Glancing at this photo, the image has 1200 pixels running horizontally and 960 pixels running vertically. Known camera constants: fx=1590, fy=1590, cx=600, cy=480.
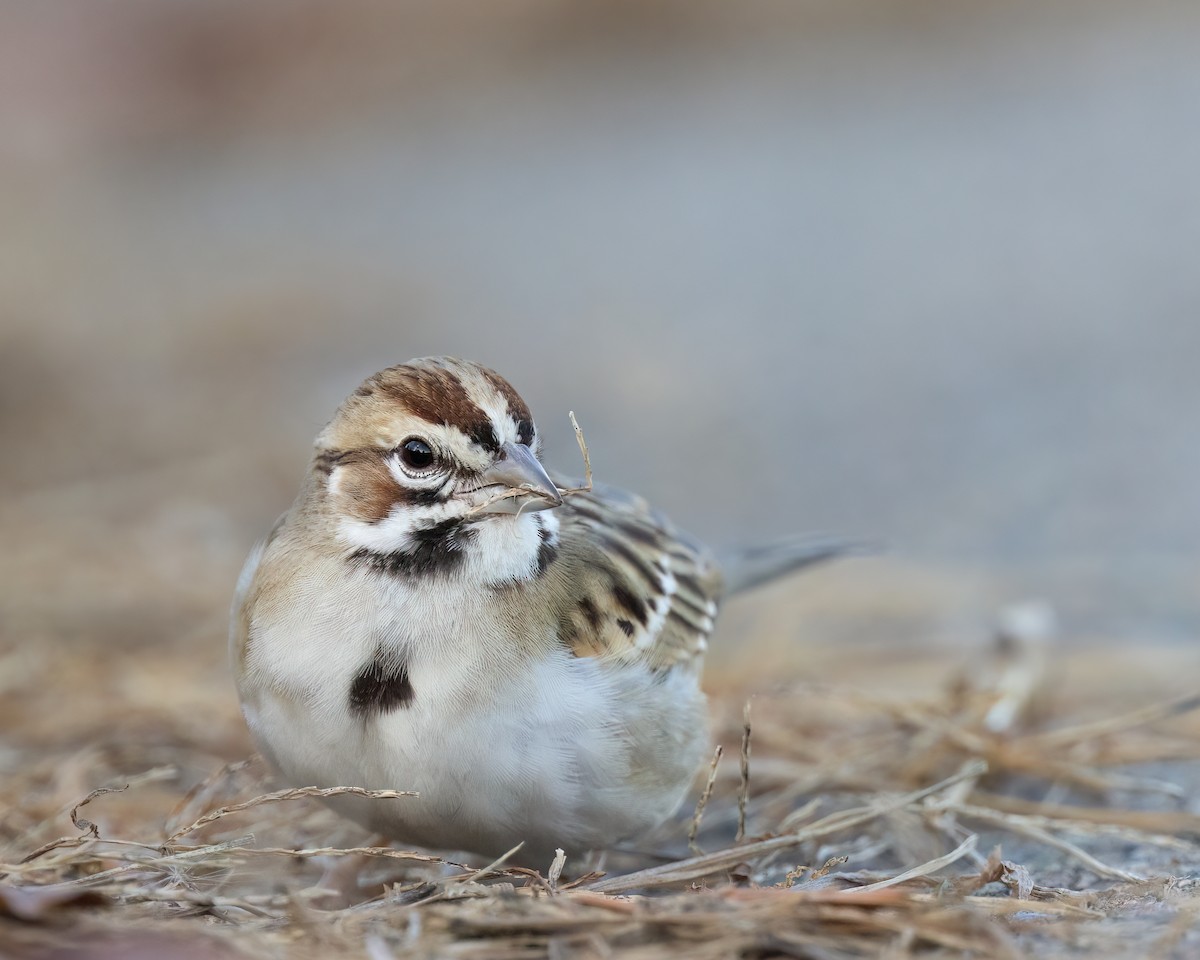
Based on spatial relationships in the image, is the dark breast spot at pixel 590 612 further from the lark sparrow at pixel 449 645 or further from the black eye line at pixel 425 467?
the black eye line at pixel 425 467

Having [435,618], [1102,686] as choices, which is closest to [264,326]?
[1102,686]

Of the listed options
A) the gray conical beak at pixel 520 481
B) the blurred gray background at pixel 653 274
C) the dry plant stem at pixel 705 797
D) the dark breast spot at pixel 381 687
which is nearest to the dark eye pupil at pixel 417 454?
the gray conical beak at pixel 520 481

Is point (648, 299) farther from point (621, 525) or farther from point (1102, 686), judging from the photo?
point (621, 525)

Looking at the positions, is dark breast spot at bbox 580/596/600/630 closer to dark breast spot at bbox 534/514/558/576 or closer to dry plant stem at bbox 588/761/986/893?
dark breast spot at bbox 534/514/558/576

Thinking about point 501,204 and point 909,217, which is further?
point 501,204

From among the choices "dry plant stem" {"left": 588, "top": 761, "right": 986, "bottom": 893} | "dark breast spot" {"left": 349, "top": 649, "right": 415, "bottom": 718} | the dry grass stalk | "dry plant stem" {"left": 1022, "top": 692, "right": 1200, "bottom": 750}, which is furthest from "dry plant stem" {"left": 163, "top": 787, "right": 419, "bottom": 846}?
"dry plant stem" {"left": 1022, "top": 692, "right": 1200, "bottom": 750}
